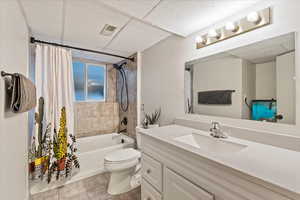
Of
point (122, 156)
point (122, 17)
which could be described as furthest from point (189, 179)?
point (122, 17)

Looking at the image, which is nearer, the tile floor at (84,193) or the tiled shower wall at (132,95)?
the tile floor at (84,193)

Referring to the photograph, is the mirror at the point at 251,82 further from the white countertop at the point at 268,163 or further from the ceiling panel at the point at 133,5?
the ceiling panel at the point at 133,5

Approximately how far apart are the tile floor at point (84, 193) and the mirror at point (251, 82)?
138 cm

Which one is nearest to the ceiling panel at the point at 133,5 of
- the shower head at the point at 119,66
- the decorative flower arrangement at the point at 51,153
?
the decorative flower arrangement at the point at 51,153

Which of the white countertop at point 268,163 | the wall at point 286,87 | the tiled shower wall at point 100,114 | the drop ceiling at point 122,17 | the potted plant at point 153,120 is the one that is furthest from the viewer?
the tiled shower wall at point 100,114

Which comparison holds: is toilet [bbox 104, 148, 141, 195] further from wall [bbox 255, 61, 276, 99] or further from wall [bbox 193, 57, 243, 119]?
wall [bbox 255, 61, 276, 99]

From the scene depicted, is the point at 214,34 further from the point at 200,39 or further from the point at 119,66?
the point at 119,66

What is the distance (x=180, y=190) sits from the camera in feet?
2.82

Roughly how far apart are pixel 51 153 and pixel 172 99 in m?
1.85

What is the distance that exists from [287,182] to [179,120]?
114 centimetres

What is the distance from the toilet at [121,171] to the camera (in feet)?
5.22

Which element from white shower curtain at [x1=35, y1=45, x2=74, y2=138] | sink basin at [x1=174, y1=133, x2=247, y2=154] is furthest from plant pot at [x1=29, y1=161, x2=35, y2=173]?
sink basin at [x1=174, y1=133, x2=247, y2=154]

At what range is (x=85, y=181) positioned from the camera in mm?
1853

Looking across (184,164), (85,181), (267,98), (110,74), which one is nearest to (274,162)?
(184,164)
